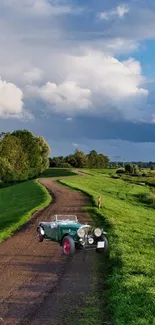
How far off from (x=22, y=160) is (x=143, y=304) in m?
100

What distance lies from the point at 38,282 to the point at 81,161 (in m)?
157

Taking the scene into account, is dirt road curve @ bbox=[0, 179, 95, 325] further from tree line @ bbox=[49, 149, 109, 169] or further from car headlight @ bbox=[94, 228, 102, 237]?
tree line @ bbox=[49, 149, 109, 169]

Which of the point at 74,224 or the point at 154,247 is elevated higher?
the point at 74,224

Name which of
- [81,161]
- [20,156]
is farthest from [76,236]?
[81,161]

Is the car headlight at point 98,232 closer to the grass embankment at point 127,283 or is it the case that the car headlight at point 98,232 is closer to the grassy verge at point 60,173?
the grass embankment at point 127,283

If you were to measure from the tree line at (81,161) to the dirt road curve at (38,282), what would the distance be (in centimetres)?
13823

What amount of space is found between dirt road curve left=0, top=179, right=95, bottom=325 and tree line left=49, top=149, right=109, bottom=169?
138 meters

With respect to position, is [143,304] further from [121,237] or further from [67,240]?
[121,237]

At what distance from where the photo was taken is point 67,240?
1638 cm

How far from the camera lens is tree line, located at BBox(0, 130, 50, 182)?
4139 inches

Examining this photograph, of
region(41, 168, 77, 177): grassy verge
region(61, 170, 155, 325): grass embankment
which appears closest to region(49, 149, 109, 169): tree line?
region(41, 168, 77, 177): grassy verge

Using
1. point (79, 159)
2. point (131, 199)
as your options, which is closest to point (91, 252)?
point (131, 199)

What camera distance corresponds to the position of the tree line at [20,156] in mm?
105125

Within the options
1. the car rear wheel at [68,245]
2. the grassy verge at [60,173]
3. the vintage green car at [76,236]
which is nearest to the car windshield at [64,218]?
the vintage green car at [76,236]
